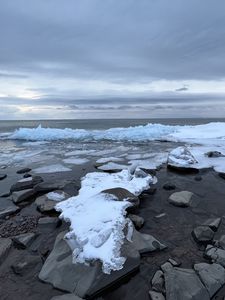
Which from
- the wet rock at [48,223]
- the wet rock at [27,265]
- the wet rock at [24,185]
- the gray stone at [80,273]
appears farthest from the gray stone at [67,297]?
the wet rock at [24,185]

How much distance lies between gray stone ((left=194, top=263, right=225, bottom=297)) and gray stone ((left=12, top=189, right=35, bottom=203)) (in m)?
4.23

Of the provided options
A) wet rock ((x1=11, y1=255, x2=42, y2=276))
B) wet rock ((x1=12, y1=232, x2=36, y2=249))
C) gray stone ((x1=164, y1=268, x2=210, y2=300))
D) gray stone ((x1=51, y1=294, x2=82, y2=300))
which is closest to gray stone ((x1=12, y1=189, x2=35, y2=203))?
wet rock ((x1=12, y1=232, x2=36, y2=249))

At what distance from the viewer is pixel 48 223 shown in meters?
5.06

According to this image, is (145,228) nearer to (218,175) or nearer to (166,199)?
(166,199)

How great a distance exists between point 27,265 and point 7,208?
237cm

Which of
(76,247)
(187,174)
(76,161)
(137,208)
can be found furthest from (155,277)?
(76,161)

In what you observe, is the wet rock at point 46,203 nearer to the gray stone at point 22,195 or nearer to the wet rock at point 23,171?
the gray stone at point 22,195

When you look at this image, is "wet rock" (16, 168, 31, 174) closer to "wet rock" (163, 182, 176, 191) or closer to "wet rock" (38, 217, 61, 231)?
"wet rock" (38, 217, 61, 231)

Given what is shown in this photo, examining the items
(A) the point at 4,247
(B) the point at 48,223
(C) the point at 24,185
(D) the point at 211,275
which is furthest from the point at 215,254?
(C) the point at 24,185

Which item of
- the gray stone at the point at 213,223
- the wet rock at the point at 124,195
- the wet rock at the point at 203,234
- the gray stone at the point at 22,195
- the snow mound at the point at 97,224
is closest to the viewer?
the snow mound at the point at 97,224

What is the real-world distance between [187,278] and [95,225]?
1.60 m

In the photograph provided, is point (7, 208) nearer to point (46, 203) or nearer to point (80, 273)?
point (46, 203)

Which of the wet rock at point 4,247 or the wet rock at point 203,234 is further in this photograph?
the wet rock at point 203,234

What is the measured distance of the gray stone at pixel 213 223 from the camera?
4727 millimetres
